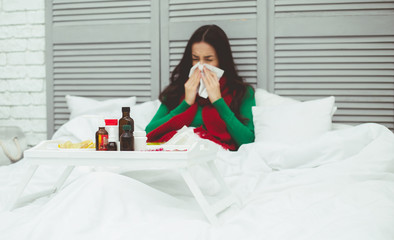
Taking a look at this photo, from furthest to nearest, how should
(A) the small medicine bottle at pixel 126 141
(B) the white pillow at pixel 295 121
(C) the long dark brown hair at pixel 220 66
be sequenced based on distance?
1. (C) the long dark brown hair at pixel 220 66
2. (B) the white pillow at pixel 295 121
3. (A) the small medicine bottle at pixel 126 141

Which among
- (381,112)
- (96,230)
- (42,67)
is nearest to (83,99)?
(42,67)

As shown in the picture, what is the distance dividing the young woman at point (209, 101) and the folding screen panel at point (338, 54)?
29cm

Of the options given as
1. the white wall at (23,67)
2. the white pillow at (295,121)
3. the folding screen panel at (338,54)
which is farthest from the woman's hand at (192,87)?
the white wall at (23,67)

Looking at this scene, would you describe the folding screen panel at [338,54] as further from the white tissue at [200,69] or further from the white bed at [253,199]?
the white bed at [253,199]

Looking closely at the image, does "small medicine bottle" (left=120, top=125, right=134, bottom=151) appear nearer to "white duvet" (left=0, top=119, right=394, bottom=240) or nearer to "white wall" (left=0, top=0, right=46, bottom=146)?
"white duvet" (left=0, top=119, right=394, bottom=240)

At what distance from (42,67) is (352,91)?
1827 millimetres

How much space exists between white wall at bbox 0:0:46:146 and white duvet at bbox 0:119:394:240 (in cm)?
107

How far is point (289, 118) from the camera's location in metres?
1.67

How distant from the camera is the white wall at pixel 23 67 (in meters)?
2.33

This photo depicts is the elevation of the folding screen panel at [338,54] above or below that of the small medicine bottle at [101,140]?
above

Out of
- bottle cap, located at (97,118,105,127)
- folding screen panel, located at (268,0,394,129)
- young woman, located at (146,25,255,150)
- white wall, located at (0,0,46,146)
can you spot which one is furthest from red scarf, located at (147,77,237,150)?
white wall, located at (0,0,46,146)

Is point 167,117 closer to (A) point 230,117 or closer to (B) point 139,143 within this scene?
(A) point 230,117

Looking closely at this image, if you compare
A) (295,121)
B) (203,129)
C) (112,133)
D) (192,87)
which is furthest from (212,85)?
(112,133)

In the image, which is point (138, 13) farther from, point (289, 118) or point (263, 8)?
point (289, 118)
